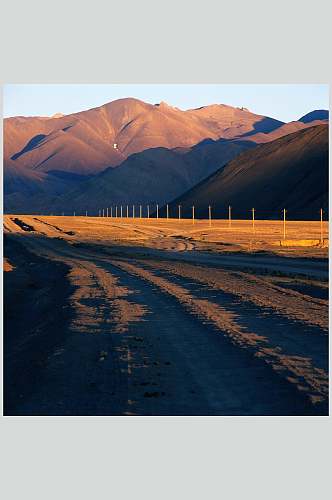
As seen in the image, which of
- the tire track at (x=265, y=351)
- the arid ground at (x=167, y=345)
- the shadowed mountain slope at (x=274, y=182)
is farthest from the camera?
the shadowed mountain slope at (x=274, y=182)

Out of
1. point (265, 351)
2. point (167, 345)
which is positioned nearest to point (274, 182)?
point (167, 345)

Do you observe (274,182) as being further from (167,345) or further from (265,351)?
(265,351)

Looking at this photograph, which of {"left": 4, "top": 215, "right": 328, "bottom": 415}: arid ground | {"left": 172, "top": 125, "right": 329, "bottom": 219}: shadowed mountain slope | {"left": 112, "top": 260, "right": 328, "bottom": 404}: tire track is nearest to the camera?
{"left": 4, "top": 215, "right": 328, "bottom": 415}: arid ground

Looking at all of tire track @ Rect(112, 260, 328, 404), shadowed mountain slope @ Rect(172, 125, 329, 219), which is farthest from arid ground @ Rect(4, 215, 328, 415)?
shadowed mountain slope @ Rect(172, 125, 329, 219)

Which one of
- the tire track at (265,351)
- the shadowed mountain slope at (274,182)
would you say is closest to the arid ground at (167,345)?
the tire track at (265,351)

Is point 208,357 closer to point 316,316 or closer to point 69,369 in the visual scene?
point 69,369

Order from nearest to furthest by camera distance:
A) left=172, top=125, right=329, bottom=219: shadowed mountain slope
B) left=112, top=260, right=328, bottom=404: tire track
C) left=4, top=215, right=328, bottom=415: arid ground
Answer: left=4, top=215, right=328, bottom=415: arid ground < left=112, top=260, right=328, bottom=404: tire track < left=172, top=125, right=329, bottom=219: shadowed mountain slope

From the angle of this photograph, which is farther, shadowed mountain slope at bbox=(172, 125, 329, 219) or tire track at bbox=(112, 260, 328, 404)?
shadowed mountain slope at bbox=(172, 125, 329, 219)

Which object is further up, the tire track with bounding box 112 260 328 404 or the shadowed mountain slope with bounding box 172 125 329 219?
the shadowed mountain slope with bounding box 172 125 329 219

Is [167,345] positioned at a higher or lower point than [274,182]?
lower

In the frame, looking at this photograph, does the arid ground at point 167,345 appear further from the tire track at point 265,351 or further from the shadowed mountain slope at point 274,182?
the shadowed mountain slope at point 274,182

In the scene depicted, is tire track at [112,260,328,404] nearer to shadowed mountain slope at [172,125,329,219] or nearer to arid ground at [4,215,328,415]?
arid ground at [4,215,328,415]

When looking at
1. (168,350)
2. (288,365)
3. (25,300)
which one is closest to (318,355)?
(288,365)

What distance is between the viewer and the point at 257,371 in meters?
12.0
